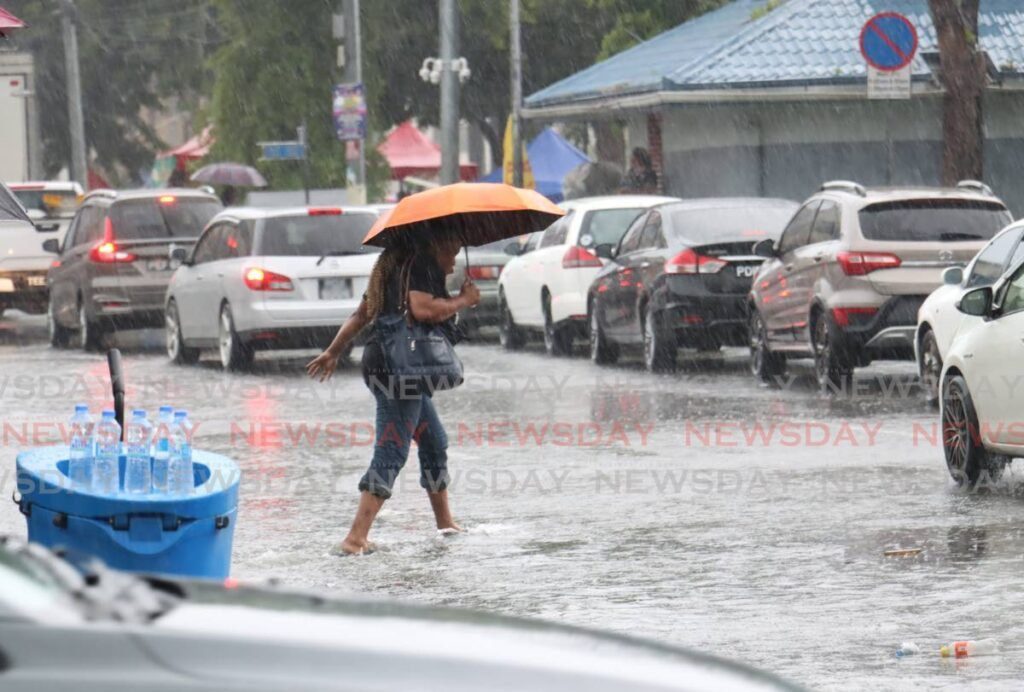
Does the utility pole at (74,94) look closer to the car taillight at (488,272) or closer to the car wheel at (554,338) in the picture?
the car taillight at (488,272)

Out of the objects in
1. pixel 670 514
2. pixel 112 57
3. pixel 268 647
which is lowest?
pixel 670 514

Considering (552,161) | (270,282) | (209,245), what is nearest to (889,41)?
(270,282)

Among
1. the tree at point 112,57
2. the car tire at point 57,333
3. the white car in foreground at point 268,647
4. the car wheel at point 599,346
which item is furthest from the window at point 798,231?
the tree at point 112,57

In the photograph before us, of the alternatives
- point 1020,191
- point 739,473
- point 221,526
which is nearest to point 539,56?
point 1020,191

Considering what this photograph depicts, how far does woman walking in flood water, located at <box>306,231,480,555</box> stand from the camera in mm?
10289

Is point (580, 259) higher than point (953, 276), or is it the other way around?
point (953, 276)

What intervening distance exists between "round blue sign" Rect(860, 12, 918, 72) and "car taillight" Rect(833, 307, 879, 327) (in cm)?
366

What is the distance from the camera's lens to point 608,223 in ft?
78.6

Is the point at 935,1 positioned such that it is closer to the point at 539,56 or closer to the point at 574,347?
the point at 574,347

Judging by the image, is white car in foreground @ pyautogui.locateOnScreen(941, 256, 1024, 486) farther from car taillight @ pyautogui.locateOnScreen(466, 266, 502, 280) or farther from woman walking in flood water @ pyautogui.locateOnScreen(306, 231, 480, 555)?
car taillight @ pyautogui.locateOnScreen(466, 266, 502, 280)

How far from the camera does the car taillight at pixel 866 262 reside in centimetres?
1739

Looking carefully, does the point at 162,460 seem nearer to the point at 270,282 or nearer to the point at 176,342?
the point at 270,282

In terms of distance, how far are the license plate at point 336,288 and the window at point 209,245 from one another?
5.85 feet

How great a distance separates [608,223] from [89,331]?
598 centimetres
